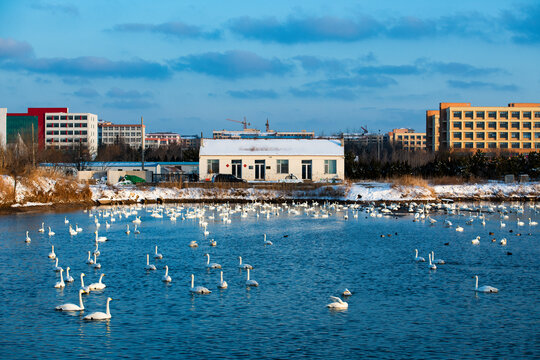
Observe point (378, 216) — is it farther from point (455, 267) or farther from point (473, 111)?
point (473, 111)

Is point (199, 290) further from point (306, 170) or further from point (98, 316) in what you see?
point (306, 170)

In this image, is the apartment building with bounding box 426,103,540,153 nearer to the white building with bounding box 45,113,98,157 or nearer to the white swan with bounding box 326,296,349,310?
the white building with bounding box 45,113,98,157

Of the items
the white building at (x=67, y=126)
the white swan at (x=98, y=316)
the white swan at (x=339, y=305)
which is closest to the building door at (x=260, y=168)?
the white swan at (x=339, y=305)

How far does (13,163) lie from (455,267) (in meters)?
39.2

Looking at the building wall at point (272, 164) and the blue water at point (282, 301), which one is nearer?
the blue water at point (282, 301)

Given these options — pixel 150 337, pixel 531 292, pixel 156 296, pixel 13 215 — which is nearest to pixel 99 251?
pixel 156 296

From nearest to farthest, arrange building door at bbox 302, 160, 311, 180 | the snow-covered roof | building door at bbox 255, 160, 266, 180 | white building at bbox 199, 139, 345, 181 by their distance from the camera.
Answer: white building at bbox 199, 139, 345, 181
building door at bbox 302, 160, 311, 180
building door at bbox 255, 160, 266, 180
the snow-covered roof

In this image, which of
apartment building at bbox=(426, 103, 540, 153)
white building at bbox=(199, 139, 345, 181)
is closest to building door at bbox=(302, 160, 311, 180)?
white building at bbox=(199, 139, 345, 181)

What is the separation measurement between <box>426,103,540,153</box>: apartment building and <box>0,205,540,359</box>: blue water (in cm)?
10607

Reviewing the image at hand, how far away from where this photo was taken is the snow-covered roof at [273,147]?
218 feet

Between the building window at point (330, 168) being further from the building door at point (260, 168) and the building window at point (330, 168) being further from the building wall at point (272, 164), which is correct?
the building door at point (260, 168)

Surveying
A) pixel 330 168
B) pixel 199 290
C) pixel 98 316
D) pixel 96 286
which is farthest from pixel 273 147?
pixel 98 316

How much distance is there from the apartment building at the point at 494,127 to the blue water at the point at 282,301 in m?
106

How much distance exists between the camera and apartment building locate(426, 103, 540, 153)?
426 ft
